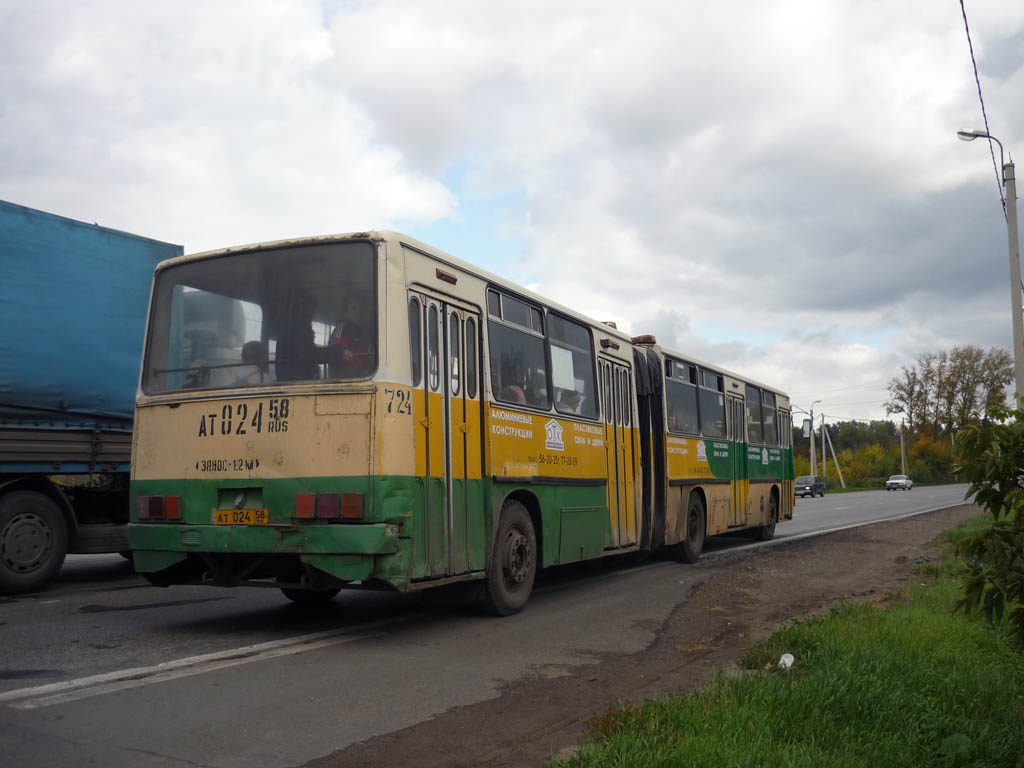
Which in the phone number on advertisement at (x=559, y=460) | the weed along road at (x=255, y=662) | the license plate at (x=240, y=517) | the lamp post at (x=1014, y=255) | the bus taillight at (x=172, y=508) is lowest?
the weed along road at (x=255, y=662)

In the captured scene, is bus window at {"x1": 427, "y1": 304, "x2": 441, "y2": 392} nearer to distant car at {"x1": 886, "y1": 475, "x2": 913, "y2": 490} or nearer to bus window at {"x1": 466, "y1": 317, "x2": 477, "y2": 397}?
bus window at {"x1": 466, "y1": 317, "x2": 477, "y2": 397}

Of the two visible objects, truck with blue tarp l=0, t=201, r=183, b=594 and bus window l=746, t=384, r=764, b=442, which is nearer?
truck with blue tarp l=0, t=201, r=183, b=594

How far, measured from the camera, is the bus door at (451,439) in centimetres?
777

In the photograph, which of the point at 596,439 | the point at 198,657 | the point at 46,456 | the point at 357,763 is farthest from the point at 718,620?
the point at 46,456

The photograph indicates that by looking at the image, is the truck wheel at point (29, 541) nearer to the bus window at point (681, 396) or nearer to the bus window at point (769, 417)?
the bus window at point (681, 396)

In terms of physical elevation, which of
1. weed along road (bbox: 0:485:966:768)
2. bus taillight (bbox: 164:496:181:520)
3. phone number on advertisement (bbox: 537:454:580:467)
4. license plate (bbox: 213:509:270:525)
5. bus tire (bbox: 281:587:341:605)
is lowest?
weed along road (bbox: 0:485:966:768)

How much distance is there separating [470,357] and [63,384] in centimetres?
465

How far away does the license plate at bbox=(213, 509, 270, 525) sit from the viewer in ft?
24.2

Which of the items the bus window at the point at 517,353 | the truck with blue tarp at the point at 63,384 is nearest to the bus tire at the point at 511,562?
the bus window at the point at 517,353

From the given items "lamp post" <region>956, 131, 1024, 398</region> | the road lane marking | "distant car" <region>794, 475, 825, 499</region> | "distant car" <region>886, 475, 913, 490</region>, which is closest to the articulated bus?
the road lane marking

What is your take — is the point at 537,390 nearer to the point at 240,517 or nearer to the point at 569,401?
the point at 569,401

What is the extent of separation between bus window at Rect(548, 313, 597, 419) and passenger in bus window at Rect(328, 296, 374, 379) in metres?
3.34

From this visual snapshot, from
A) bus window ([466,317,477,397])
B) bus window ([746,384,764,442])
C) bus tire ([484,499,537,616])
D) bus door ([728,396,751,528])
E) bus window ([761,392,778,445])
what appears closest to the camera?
bus window ([466,317,477,397])

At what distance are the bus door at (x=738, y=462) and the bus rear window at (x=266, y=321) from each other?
1144cm
